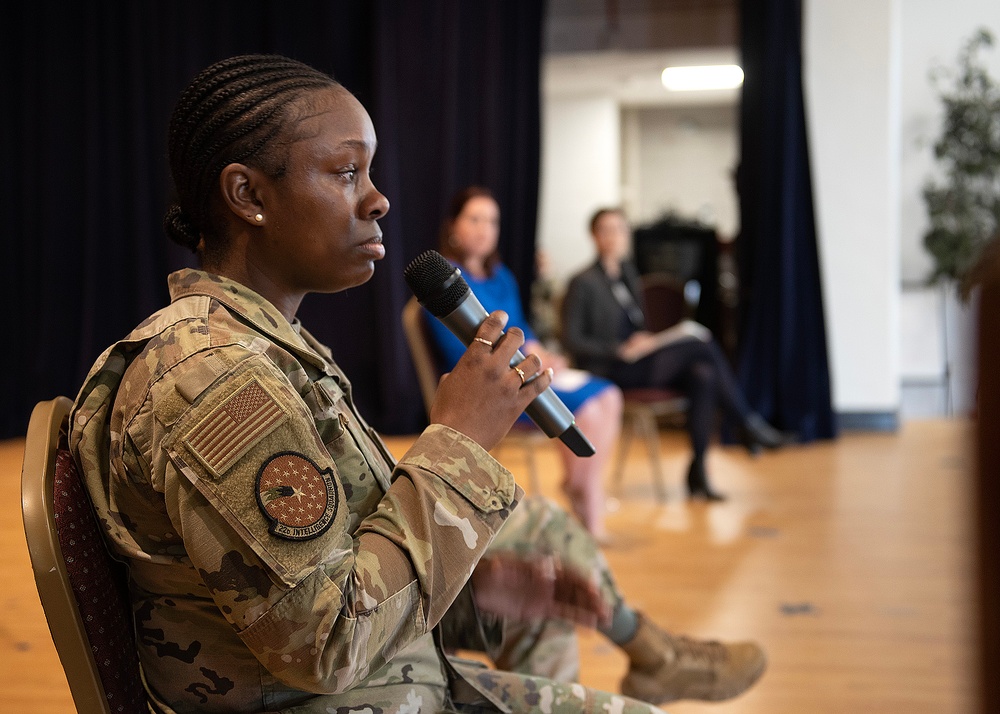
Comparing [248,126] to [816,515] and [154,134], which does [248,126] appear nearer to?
[816,515]

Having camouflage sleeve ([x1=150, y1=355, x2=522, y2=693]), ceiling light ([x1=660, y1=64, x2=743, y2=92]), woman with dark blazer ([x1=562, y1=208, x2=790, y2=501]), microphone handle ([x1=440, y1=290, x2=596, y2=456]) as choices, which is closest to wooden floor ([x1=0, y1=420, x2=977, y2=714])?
woman with dark blazer ([x1=562, y1=208, x2=790, y2=501])

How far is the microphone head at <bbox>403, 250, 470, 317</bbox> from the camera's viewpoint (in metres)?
1.03

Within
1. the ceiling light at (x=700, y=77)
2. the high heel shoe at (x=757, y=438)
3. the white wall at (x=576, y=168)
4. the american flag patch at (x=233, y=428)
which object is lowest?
the high heel shoe at (x=757, y=438)

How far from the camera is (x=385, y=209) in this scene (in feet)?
3.32

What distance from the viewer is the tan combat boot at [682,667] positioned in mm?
1588

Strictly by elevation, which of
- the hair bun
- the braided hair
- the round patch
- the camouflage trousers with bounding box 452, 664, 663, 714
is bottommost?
the camouflage trousers with bounding box 452, 664, 663, 714

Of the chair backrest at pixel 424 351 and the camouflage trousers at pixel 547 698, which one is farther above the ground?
the chair backrest at pixel 424 351

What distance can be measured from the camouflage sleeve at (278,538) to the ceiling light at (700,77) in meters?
9.12

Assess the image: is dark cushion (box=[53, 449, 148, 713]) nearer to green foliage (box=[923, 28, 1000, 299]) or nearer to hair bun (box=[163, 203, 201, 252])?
hair bun (box=[163, 203, 201, 252])

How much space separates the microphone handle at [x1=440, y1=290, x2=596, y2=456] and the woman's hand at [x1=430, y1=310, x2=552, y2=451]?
0.03 metres

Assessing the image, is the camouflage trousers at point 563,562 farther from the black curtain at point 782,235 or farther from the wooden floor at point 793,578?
the black curtain at point 782,235

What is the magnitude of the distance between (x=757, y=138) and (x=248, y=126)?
15.7 ft

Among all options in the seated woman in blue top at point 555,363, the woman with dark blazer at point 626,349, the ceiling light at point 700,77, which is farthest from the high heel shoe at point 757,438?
the ceiling light at point 700,77

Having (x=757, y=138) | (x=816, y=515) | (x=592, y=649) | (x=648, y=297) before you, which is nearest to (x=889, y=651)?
(x=592, y=649)
